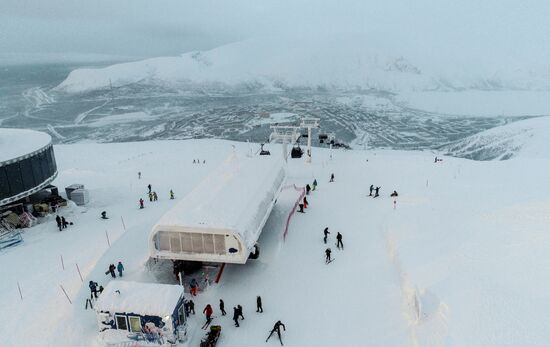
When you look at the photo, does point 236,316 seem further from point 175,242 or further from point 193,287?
point 175,242

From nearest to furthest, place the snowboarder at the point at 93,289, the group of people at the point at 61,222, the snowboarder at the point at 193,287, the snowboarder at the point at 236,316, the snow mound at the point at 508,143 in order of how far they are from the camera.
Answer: the snowboarder at the point at 236,316
the snowboarder at the point at 93,289
the snowboarder at the point at 193,287
the group of people at the point at 61,222
the snow mound at the point at 508,143

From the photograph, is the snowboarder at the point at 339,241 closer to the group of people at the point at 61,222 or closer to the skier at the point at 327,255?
the skier at the point at 327,255

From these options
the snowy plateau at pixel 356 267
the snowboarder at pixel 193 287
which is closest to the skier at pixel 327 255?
the snowy plateau at pixel 356 267

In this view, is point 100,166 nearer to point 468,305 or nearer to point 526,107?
point 468,305

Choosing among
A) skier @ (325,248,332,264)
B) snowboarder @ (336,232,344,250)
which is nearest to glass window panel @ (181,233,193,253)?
skier @ (325,248,332,264)

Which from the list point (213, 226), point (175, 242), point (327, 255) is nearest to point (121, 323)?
point (175, 242)

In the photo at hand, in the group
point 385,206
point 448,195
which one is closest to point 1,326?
point 385,206

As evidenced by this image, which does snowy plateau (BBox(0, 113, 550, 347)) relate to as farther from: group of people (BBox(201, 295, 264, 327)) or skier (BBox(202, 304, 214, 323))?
skier (BBox(202, 304, 214, 323))
